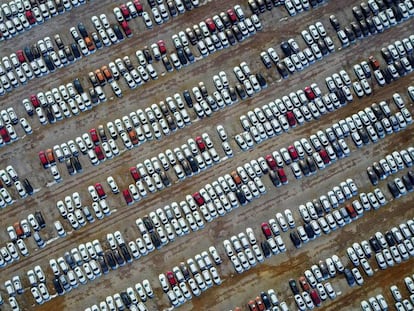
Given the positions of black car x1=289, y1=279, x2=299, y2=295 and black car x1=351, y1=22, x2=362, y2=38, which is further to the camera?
black car x1=351, y1=22, x2=362, y2=38

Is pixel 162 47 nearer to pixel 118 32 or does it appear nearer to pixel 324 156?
pixel 118 32

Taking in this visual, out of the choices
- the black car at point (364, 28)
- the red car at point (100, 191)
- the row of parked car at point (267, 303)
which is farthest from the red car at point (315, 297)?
the black car at point (364, 28)

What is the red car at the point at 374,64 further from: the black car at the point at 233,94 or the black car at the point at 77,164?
the black car at the point at 77,164

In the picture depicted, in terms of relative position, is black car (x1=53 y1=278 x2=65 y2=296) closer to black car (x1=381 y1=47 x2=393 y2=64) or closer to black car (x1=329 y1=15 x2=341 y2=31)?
black car (x1=329 y1=15 x2=341 y2=31)

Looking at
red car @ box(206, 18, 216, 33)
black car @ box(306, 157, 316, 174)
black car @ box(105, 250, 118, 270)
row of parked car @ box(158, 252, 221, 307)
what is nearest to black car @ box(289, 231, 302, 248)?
black car @ box(306, 157, 316, 174)

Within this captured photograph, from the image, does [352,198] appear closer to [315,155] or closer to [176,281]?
[315,155]
